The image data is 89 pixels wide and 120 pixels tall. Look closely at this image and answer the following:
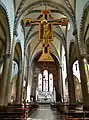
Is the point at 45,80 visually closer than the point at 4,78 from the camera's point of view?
No

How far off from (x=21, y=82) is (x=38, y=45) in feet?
31.4

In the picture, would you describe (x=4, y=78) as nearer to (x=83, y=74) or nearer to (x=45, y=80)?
(x=83, y=74)

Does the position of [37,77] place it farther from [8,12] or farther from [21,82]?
[8,12]

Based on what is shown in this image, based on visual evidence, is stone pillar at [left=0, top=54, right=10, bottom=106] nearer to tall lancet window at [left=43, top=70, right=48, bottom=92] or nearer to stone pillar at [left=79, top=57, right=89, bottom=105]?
stone pillar at [left=79, top=57, right=89, bottom=105]

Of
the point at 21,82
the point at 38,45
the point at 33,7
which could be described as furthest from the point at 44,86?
the point at 33,7

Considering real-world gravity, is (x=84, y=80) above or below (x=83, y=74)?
below

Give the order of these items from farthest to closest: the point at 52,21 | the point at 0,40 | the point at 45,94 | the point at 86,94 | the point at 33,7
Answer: the point at 45,94, the point at 0,40, the point at 33,7, the point at 52,21, the point at 86,94

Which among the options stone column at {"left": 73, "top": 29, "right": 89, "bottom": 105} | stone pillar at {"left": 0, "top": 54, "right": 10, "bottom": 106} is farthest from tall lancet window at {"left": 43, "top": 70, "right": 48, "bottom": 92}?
stone pillar at {"left": 0, "top": 54, "right": 10, "bottom": 106}

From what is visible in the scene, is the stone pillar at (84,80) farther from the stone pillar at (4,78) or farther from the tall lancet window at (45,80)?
the tall lancet window at (45,80)

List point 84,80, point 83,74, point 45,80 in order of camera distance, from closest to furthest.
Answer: point 84,80
point 83,74
point 45,80

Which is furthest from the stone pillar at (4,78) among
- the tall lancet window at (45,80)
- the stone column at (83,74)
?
the tall lancet window at (45,80)

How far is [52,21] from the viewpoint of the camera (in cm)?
1432

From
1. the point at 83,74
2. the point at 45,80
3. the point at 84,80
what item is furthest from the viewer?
the point at 45,80

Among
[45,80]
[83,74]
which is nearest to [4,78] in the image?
[83,74]
